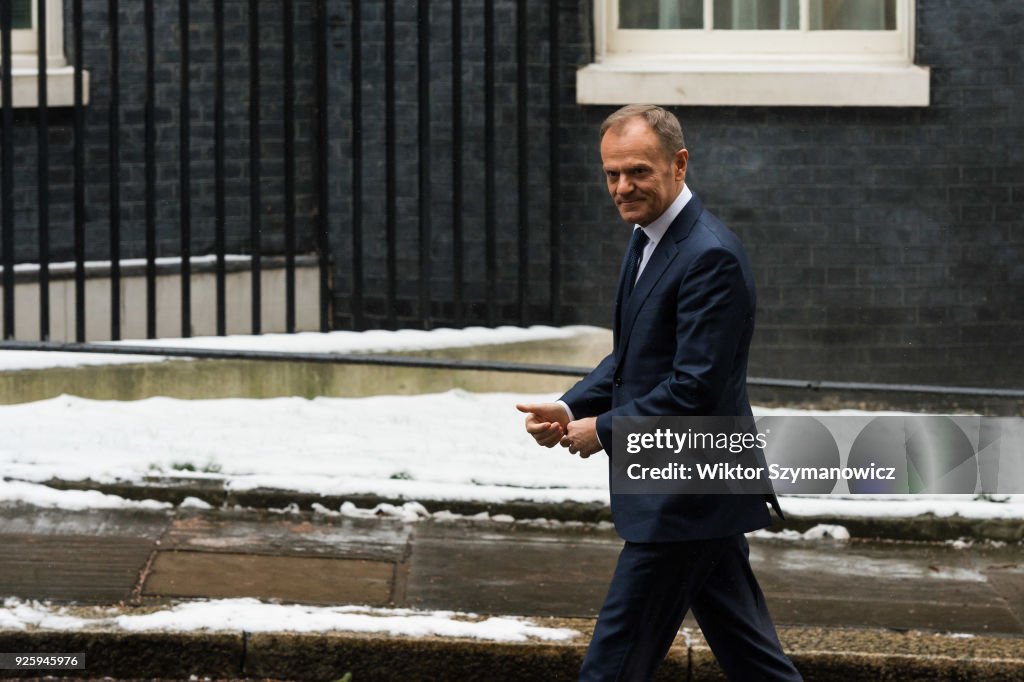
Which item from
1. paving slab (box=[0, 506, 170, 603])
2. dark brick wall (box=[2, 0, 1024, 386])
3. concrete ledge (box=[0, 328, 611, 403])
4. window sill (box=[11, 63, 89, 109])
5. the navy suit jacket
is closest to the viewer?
the navy suit jacket

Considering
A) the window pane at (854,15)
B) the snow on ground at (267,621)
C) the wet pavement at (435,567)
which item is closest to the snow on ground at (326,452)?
the wet pavement at (435,567)

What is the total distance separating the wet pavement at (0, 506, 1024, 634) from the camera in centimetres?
598

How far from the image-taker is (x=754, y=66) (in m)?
9.38

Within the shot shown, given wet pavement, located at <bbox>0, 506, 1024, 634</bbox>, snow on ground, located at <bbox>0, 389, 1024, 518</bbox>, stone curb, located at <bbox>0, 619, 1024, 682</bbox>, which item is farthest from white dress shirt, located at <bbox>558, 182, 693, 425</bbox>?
snow on ground, located at <bbox>0, 389, 1024, 518</bbox>

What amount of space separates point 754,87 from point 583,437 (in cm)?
540

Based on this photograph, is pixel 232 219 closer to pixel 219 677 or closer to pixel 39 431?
pixel 39 431

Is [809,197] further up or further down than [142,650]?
further up

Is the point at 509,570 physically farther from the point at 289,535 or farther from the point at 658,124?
the point at 658,124

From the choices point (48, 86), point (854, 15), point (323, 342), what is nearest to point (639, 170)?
point (323, 342)

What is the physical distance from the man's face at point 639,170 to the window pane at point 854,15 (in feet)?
18.2

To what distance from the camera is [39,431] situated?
7938 mm

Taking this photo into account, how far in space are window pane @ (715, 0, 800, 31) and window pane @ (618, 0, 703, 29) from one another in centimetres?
13

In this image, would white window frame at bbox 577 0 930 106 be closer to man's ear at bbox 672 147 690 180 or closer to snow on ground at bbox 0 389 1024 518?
snow on ground at bbox 0 389 1024 518

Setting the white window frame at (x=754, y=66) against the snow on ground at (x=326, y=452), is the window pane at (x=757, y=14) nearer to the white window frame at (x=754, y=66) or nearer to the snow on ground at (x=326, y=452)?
the white window frame at (x=754, y=66)
